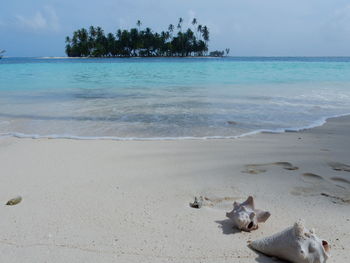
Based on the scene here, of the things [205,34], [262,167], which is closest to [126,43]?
[205,34]

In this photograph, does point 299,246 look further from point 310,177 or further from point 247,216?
point 310,177

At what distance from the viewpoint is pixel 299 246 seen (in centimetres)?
179

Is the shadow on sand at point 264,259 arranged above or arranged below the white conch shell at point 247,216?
below

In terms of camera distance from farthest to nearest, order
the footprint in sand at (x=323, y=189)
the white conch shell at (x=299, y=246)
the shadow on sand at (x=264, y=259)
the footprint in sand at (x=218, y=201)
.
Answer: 1. the footprint in sand at (x=323, y=189)
2. the footprint in sand at (x=218, y=201)
3. the shadow on sand at (x=264, y=259)
4. the white conch shell at (x=299, y=246)

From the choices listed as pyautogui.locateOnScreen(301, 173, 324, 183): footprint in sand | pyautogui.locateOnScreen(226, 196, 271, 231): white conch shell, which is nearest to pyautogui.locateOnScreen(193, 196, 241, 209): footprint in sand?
pyautogui.locateOnScreen(226, 196, 271, 231): white conch shell

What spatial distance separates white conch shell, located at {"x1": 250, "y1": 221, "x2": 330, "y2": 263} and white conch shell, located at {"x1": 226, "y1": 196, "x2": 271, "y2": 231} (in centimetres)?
28

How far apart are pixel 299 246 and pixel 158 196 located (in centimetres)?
137

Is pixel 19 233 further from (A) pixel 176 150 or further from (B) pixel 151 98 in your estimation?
(B) pixel 151 98

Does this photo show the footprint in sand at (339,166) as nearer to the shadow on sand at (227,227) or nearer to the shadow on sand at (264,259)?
the shadow on sand at (227,227)

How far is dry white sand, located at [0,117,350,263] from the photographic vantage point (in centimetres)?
207

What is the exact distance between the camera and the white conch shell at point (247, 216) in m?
2.21

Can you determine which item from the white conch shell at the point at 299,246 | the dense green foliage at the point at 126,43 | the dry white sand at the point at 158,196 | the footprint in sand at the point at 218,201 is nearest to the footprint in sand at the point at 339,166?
the dry white sand at the point at 158,196

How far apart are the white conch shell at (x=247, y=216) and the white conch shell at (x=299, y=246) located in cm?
28

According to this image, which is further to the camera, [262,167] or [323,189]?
[262,167]
